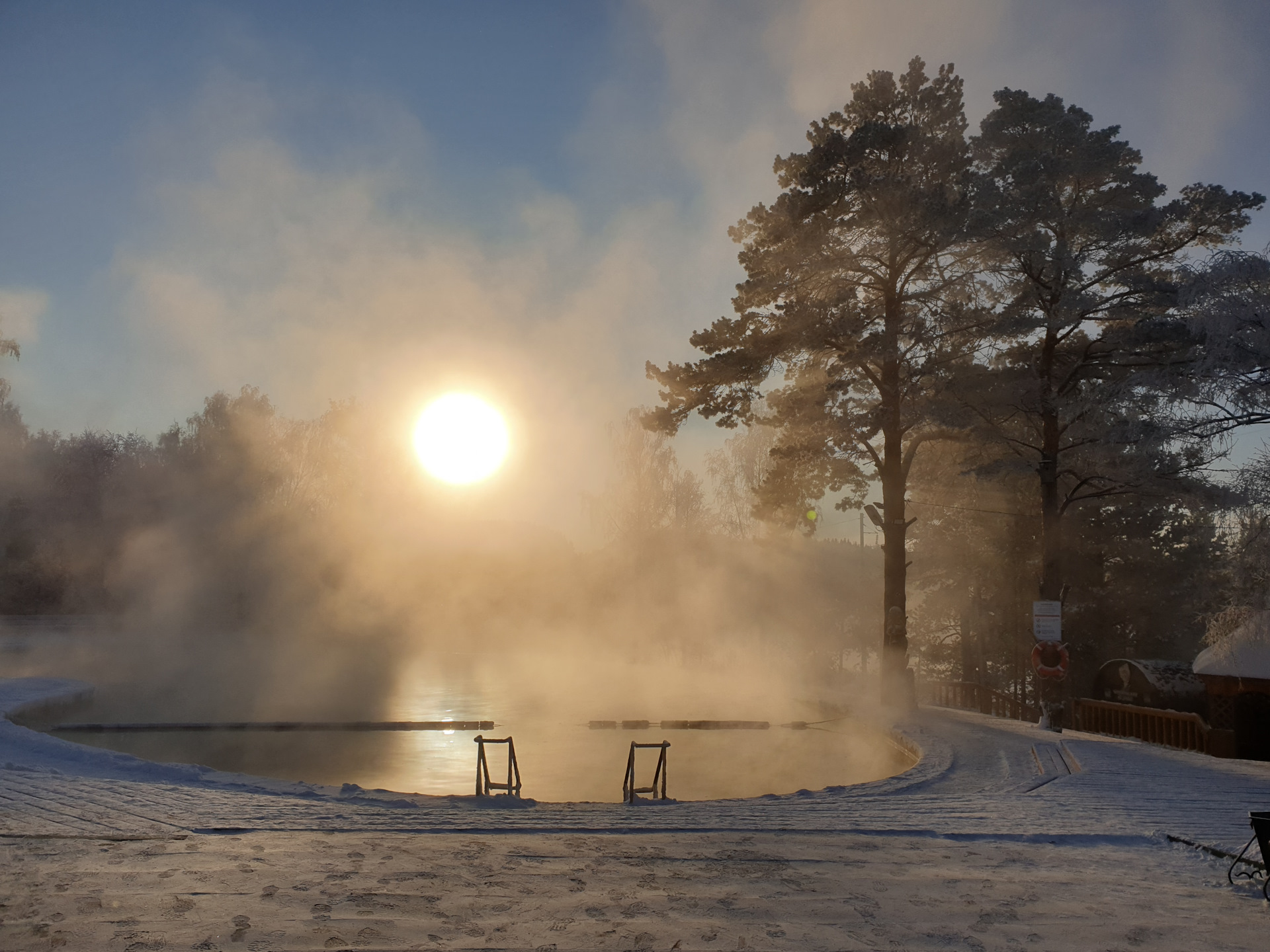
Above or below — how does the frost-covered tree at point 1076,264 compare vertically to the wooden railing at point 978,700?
above

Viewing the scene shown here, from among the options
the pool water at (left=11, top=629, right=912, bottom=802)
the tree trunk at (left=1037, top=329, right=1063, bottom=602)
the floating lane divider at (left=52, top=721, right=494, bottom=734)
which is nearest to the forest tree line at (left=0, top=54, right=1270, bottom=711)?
the tree trunk at (left=1037, top=329, right=1063, bottom=602)

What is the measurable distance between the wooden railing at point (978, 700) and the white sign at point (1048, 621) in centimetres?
376

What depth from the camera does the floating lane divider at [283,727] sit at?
60.6ft

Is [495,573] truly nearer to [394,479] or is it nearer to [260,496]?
[394,479]

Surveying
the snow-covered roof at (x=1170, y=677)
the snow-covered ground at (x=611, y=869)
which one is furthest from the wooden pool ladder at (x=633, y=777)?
the snow-covered roof at (x=1170, y=677)

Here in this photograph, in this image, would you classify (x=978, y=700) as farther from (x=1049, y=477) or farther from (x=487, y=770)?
(x=487, y=770)

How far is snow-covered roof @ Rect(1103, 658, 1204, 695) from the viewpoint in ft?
67.2

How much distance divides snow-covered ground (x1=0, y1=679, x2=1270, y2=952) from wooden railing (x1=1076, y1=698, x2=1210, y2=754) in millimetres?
5969

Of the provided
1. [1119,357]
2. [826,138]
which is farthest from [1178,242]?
[826,138]

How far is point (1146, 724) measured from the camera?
677 inches

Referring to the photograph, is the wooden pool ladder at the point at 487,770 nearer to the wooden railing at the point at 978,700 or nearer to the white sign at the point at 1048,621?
the white sign at the point at 1048,621

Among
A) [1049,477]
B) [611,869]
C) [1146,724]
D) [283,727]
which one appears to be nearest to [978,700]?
[1146,724]

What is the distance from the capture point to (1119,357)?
21141 mm

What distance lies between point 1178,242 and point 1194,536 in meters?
14.1
